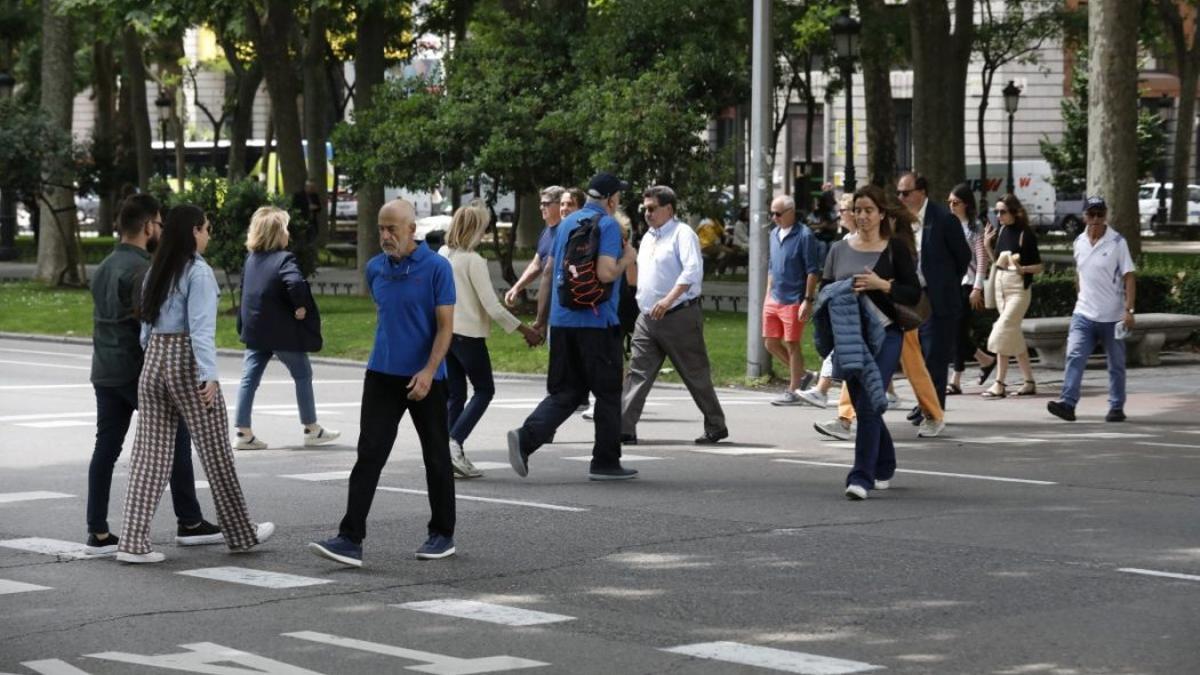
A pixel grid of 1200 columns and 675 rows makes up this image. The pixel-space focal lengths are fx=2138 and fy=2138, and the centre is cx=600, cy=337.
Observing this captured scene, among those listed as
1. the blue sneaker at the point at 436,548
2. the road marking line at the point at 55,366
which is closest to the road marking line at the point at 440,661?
the blue sneaker at the point at 436,548

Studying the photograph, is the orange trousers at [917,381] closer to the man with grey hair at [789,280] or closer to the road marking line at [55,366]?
the man with grey hair at [789,280]

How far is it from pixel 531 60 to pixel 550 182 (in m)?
1.73

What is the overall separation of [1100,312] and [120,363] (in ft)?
28.7

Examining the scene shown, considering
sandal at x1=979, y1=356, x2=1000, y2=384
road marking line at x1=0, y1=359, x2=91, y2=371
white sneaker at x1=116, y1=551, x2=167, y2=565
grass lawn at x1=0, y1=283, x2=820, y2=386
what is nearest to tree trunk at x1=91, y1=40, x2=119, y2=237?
grass lawn at x1=0, y1=283, x2=820, y2=386

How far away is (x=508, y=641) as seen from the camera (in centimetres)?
777

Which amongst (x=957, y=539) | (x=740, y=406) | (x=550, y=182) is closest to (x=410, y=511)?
(x=957, y=539)

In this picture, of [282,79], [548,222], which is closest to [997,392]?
[548,222]

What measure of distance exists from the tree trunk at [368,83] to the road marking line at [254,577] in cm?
2277

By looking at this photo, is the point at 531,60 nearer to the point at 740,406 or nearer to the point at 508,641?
the point at 740,406

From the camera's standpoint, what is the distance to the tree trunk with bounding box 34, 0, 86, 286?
37.8 metres

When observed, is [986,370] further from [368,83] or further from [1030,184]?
[1030,184]

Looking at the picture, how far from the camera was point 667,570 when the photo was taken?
9359 millimetres

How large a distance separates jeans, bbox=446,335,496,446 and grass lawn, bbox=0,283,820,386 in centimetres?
699

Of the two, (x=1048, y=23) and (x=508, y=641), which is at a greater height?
(x=1048, y=23)
